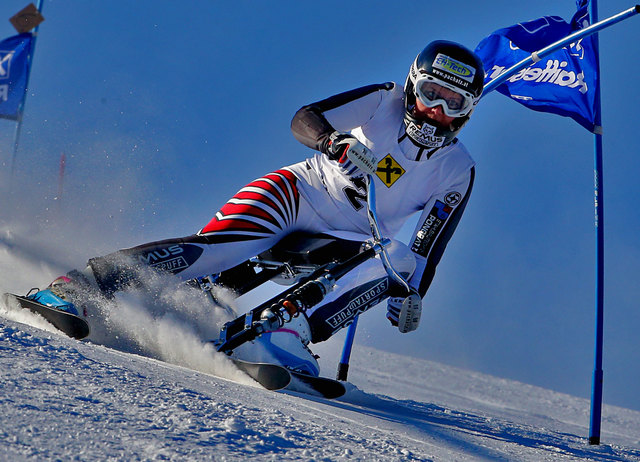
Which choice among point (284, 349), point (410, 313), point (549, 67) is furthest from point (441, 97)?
point (549, 67)

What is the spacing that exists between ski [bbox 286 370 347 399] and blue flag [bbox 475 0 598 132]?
141 inches

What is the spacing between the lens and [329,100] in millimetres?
3861

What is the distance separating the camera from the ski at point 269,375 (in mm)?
2881

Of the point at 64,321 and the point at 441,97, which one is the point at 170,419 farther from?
the point at 441,97

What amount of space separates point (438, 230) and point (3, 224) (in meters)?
3.24

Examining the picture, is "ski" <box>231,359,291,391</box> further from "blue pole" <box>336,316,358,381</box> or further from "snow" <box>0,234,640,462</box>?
"blue pole" <box>336,316,358,381</box>

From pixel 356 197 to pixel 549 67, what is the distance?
3.22m

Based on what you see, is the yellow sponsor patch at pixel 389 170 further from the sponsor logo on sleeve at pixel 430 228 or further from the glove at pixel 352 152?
the glove at pixel 352 152

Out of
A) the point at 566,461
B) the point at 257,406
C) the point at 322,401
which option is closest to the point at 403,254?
the point at 322,401

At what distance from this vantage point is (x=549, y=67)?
244 inches

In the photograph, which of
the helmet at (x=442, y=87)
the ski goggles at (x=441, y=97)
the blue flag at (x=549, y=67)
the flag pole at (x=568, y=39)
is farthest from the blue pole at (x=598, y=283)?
the ski goggles at (x=441, y=97)

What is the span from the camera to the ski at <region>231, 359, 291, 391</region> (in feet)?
9.45

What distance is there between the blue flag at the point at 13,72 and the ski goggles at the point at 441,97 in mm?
9618

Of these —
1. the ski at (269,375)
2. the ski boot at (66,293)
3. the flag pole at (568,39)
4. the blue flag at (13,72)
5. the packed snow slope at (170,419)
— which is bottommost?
the packed snow slope at (170,419)
